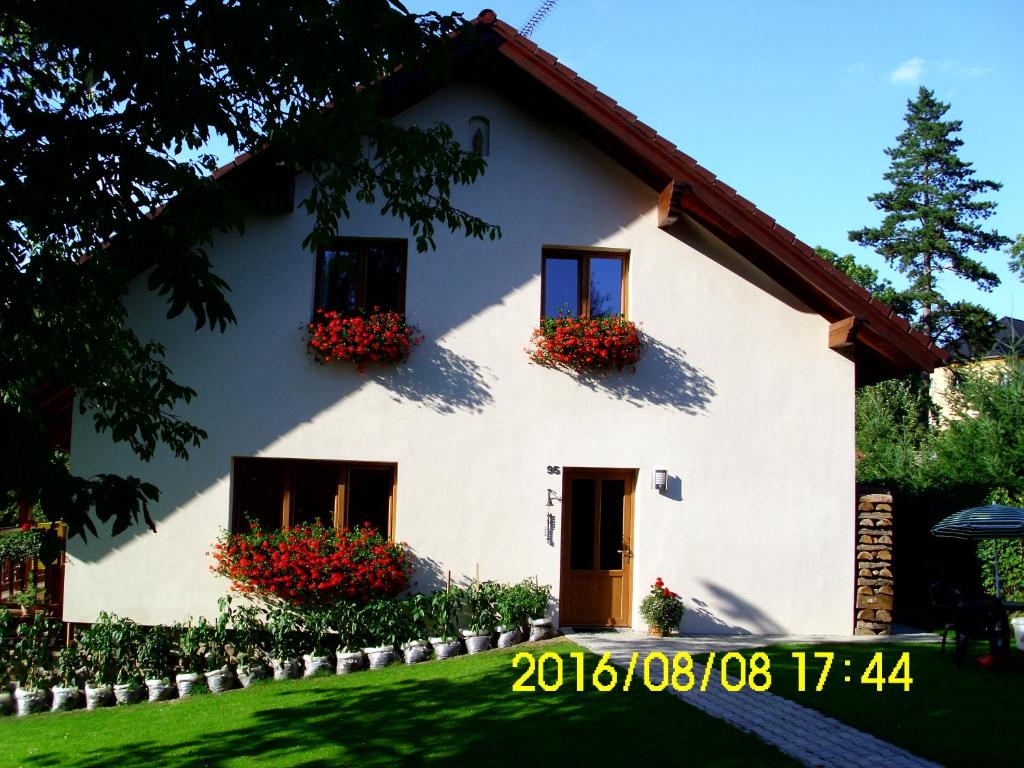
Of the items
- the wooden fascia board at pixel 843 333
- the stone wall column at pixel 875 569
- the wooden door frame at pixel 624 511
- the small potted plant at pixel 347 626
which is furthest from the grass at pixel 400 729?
the wooden fascia board at pixel 843 333

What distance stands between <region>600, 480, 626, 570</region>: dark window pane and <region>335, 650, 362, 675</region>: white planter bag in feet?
10.5

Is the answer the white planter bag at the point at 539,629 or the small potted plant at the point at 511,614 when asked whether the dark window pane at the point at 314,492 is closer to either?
the small potted plant at the point at 511,614

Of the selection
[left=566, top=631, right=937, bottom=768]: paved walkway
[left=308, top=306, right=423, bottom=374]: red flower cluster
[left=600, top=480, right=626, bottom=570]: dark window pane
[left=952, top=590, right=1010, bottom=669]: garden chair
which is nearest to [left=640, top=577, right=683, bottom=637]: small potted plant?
[left=566, top=631, right=937, bottom=768]: paved walkway

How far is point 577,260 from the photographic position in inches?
453

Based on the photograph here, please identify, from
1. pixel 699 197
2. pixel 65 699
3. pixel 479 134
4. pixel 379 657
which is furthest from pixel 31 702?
pixel 699 197

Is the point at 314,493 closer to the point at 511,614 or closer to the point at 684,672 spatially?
the point at 511,614

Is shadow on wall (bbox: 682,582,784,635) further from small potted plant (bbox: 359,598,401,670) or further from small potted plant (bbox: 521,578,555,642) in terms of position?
small potted plant (bbox: 359,598,401,670)

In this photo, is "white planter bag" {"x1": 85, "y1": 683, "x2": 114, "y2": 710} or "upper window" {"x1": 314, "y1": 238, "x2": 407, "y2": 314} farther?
"upper window" {"x1": 314, "y1": 238, "x2": 407, "y2": 314}

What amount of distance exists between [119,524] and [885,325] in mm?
9392

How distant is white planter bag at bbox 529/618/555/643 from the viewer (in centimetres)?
1045

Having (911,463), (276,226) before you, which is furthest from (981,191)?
(276,226)

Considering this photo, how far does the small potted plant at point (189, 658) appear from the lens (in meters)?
9.59

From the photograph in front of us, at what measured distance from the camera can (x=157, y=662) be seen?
9727mm

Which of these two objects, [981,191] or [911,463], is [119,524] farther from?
[981,191]
